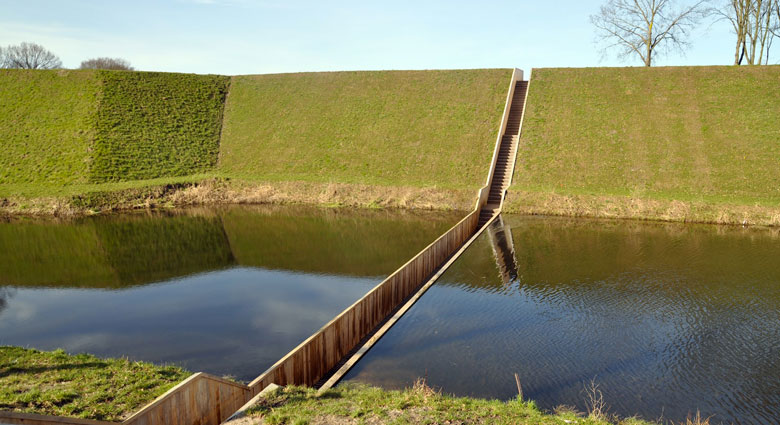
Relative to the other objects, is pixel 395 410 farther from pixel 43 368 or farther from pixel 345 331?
pixel 43 368

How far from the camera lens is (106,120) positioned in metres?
41.6

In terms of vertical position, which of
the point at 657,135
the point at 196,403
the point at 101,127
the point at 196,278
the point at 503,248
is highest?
the point at 101,127

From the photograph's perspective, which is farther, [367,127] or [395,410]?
[367,127]

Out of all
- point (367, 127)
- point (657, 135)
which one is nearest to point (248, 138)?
point (367, 127)

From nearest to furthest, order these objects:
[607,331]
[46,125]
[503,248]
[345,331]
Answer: [345,331] → [607,331] → [503,248] → [46,125]

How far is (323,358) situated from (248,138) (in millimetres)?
36354

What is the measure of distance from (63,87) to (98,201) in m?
20.1

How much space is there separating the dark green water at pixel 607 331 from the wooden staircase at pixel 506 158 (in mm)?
9066

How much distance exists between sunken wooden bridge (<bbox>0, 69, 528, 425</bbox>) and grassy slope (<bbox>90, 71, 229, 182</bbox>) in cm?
2800

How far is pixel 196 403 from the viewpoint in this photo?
25.1ft

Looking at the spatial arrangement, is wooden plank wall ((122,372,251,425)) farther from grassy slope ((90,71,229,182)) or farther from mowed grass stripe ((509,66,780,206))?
grassy slope ((90,71,229,182))

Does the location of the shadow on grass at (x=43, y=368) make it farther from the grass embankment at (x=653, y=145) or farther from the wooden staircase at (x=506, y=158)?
the grass embankment at (x=653, y=145)

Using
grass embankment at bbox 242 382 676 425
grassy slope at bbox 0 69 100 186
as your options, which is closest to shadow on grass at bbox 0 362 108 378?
grass embankment at bbox 242 382 676 425

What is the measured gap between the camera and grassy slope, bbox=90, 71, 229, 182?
3844 cm
